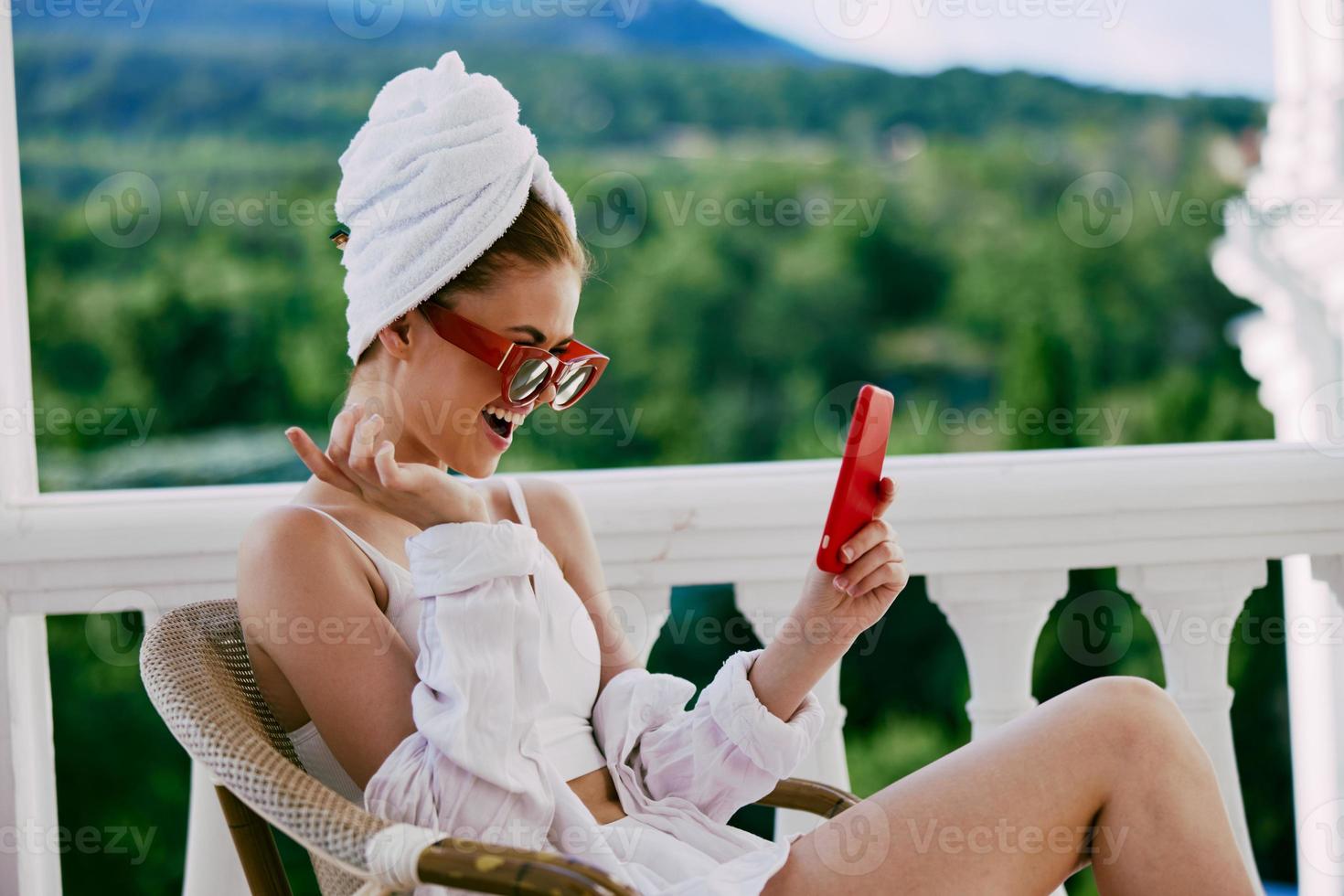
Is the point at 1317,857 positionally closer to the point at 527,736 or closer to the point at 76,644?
the point at 527,736

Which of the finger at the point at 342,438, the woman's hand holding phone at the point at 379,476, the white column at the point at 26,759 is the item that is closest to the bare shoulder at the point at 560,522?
the woman's hand holding phone at the point at 379,476

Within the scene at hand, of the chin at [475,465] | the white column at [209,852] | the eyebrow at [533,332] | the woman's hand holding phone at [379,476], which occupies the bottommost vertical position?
the white column at [209,852]

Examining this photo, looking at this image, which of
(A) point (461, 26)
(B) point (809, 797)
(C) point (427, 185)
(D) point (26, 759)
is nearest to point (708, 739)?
(B) point (809, 797)

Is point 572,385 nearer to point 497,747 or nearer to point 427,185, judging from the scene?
point 427,185

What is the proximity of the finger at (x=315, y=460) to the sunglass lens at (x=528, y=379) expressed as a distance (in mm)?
271

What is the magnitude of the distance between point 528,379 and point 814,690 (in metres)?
0.72

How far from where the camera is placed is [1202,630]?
1.92m

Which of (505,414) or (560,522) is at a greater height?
(505,414)

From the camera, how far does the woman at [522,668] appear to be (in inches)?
51.3

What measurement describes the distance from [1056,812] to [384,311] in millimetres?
978

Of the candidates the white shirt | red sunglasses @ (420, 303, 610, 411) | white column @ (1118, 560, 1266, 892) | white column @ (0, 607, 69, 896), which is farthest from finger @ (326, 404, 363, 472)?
white column @ (1118, 560, 1266, 892)

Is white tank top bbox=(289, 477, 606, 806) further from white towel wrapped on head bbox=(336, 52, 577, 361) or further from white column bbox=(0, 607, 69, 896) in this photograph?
white column bbox=(0, 607, 69, 896)

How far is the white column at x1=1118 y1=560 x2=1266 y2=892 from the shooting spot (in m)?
1.91

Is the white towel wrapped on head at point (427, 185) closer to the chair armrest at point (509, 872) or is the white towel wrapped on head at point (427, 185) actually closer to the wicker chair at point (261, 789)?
the wicker chair at point (261, 789)
